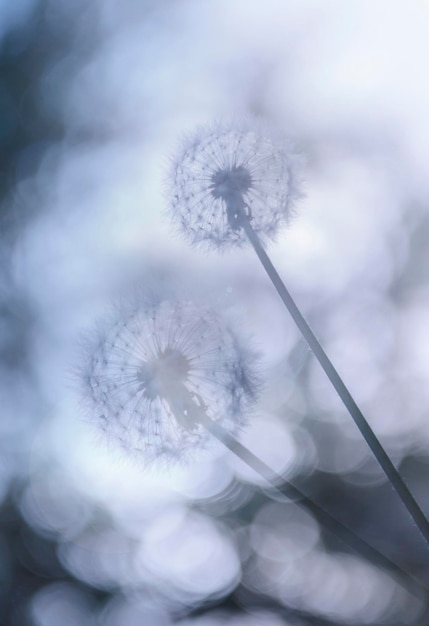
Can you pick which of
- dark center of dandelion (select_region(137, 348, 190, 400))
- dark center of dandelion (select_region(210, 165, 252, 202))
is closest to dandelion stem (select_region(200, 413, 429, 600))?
dark center of dandelion (select_region(137, 348, 190, 400))

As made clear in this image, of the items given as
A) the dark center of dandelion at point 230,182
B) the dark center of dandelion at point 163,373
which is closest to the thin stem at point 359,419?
the dark center of dandelion at point 163,373

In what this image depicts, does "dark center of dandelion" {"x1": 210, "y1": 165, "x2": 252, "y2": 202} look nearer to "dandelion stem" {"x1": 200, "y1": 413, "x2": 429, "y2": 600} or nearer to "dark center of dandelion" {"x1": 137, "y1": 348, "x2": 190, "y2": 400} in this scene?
"dark center of dandelion" {"x1": 137, "y1": 348, "x2": 190, "y2": 400}

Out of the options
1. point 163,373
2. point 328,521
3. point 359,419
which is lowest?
point 328,521

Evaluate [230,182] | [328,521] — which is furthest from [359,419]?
[230,182]

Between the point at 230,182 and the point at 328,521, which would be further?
the point at 230,182

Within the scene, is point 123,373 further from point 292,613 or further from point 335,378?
point 292,613

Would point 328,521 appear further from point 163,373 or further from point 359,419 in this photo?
point 163,373

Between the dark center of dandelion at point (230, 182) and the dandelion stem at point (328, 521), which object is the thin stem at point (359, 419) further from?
the dark center of dandelion at point (230, 182)
